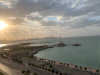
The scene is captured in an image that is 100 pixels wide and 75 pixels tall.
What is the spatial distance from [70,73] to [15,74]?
491 inches

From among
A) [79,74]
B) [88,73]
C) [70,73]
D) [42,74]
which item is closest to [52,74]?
[42,74]

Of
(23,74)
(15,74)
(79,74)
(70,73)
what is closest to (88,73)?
(79,74)

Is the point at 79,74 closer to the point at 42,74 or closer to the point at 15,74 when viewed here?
the point at 42,74

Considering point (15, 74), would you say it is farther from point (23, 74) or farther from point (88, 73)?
point (88, 73)

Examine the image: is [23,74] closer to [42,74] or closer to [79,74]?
[42,74]

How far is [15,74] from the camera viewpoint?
17297 millimetres

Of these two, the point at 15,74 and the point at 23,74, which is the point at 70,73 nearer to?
the point at 23,74

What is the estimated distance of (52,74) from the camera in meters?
17.4

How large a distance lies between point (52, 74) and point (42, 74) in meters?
2.26

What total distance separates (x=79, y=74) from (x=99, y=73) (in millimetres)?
4431

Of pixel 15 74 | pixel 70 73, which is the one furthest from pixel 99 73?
pixel 15 74

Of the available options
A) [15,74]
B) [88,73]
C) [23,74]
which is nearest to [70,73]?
[88,73]

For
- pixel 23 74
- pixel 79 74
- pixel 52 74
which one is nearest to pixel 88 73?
pixel 79 74

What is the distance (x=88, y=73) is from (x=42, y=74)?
10.5 meters
